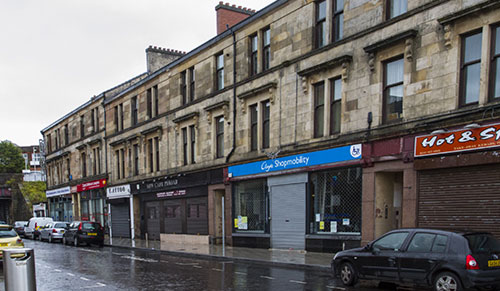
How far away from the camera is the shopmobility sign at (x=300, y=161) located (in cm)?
1535

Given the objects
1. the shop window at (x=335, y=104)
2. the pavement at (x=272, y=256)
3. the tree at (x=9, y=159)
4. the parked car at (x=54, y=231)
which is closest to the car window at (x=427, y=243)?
the pavement at (x=272, y=256)

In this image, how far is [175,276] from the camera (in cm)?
1232

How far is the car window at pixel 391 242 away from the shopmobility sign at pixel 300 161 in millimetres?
5642

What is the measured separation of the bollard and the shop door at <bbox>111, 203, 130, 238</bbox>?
93.3 ft

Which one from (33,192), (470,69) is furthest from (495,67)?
(33,192)

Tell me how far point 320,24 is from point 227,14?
929 centimetres

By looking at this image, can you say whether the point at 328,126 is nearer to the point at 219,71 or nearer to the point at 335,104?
the point at 335,104

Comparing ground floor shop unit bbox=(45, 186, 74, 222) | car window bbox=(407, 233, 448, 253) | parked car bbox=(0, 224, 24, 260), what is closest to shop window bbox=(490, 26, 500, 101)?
car window bbox=(407, 233, 448, 253)

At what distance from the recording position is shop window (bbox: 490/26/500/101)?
1154 centimetres

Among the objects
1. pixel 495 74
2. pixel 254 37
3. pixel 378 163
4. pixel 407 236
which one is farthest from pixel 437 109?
pixel 254 37

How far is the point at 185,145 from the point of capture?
25516mm

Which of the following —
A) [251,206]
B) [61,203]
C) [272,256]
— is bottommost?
[272,256]

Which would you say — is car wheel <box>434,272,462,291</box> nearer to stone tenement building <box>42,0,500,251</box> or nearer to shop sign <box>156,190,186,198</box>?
stone tenement building <box>42,0,500,251</box>

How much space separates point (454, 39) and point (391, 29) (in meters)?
2.31
